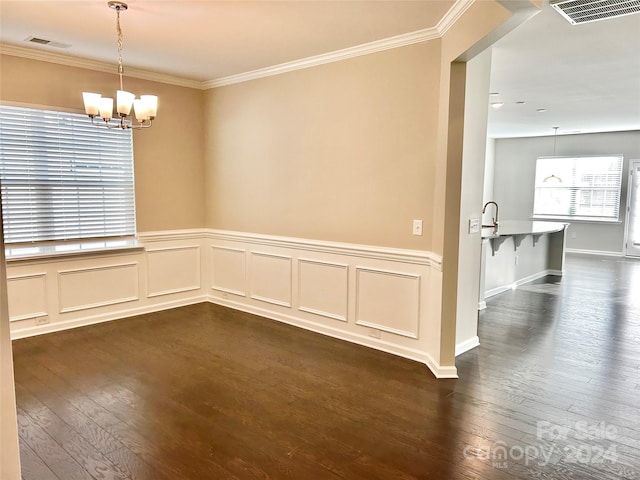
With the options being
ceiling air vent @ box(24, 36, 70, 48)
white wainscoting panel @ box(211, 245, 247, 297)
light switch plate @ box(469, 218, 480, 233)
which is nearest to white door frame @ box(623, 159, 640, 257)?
light switch plate @ box(469, 218, 480, 233)

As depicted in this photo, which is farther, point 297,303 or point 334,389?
point 297,303

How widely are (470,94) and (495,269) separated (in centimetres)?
325

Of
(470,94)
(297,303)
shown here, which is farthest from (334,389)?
(470,94)

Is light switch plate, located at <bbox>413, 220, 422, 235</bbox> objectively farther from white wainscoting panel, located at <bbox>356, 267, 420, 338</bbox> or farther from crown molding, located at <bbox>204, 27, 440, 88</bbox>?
crown molding, located at <bbox>204, 27, 440, 88</bbox>

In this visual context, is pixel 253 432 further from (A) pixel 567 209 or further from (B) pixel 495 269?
(A) pixel 567 209

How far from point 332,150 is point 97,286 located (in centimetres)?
294

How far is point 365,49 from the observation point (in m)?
3.97

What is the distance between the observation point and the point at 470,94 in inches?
148

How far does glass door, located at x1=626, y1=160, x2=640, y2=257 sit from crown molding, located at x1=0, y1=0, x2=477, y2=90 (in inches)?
337

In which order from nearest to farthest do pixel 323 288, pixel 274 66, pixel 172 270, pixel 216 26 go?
1. pixel 216 26
2. pixel 323 288
3. pixel 274 66
4. pixel 172 270

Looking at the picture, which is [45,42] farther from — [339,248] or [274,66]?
[339,248]

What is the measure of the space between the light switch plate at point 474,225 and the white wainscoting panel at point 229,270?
2.65 metres

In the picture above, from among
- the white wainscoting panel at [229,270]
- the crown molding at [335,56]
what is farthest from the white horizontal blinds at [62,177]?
the crown molding at [335,56]

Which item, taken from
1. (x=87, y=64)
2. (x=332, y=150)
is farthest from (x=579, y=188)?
(x=87, y=64)
